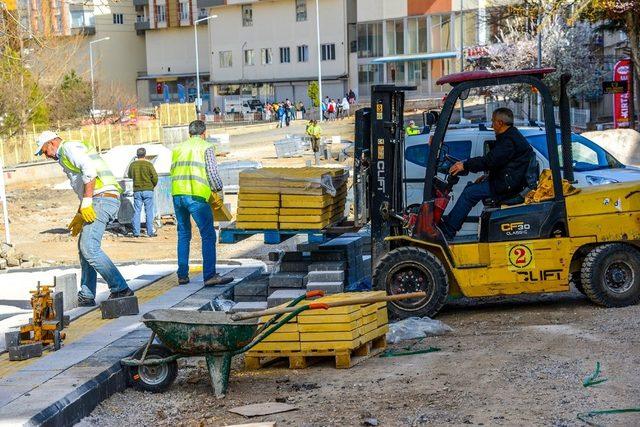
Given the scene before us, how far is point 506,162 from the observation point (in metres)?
11.1

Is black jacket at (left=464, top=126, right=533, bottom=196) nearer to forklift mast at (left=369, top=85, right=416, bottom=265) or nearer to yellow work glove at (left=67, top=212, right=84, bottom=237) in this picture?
forklift mast at (left=369, top=85, right=416, bottom=265)

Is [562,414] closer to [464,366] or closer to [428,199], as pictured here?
[464,366]

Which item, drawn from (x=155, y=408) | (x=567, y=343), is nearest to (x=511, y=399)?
(x=567, y=343)

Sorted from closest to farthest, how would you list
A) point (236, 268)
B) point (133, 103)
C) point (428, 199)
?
point (428, 199) < point (236, 268) < point (133, 103)

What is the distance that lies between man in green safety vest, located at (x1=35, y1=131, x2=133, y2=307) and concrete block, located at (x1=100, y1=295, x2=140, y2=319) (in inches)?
11.5

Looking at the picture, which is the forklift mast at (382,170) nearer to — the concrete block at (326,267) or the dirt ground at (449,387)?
the concrete block at (326,267)

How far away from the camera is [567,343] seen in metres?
9.73

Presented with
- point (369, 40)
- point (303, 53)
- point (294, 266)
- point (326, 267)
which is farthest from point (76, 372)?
point (303, 53)

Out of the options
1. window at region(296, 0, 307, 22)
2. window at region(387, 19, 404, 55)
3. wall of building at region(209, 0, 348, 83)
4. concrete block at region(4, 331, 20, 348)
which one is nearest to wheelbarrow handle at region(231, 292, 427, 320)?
concrete block at region(4, 331, 20, 348)

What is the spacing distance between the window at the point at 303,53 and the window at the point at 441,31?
1206 centimetres

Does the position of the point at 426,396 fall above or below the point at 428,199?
below

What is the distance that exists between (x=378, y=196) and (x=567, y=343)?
287 cm

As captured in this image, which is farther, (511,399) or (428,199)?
(428,199)

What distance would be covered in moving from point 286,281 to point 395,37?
78125mm
